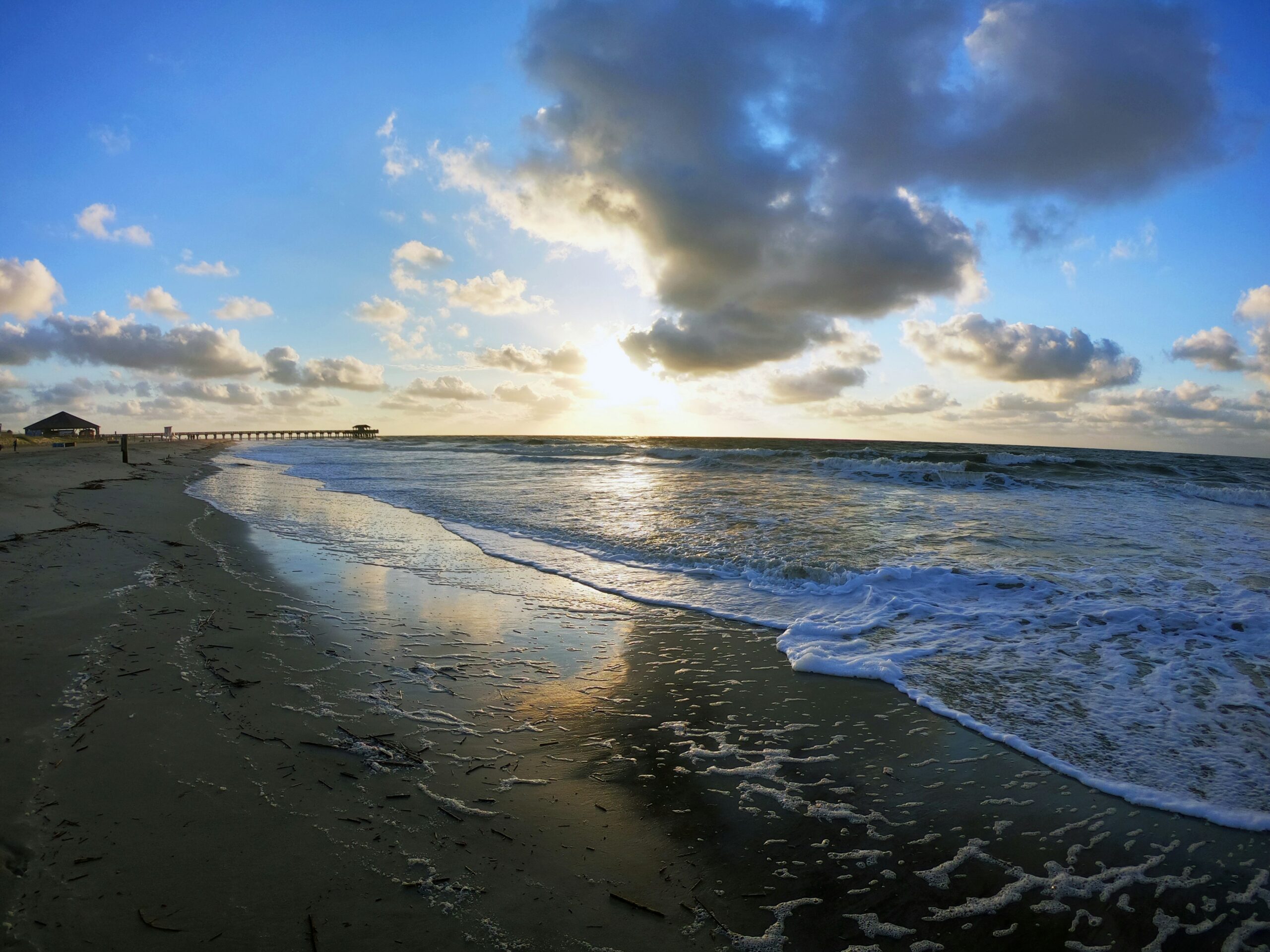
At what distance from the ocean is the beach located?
52 centimetres

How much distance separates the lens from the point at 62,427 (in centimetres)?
6028

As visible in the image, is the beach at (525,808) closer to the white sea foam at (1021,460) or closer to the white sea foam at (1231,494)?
the white sea foam at (1231,494)

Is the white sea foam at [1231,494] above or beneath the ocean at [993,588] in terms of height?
above

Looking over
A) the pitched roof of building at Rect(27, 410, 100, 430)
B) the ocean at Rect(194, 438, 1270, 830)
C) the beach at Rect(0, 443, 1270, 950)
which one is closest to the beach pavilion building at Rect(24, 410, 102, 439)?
the pitched roof of building at Rect(27, 410, 100, 430)

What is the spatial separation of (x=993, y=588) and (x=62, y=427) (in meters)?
82.7

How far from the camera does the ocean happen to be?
3.94 meters

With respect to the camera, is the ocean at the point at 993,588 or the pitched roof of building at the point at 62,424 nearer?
the ocean at the point at 993,588

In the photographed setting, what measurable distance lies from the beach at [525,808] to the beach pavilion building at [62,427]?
75.3 meters

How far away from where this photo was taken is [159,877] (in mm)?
2279

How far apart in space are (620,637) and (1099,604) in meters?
5.40

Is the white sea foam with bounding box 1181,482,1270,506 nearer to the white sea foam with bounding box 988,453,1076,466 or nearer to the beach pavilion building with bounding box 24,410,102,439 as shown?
the white sea foam with bounding box 988,453,1076,466

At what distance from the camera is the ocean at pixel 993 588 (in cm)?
394

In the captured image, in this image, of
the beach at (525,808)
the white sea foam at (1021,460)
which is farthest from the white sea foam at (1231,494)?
the beach at (525,808)

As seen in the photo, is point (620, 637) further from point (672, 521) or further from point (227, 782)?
point (672, 521)
